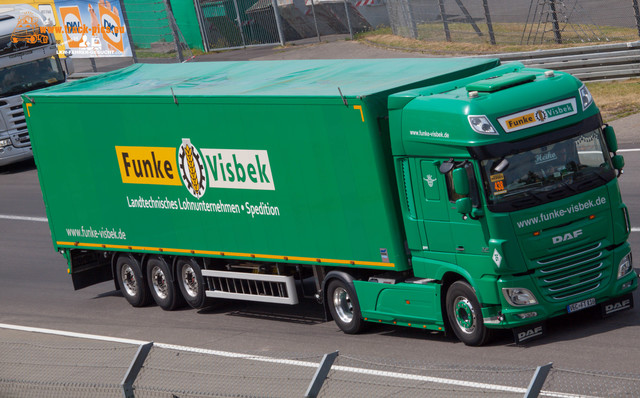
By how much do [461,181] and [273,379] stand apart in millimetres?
3610

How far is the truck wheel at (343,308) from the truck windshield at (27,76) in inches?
739

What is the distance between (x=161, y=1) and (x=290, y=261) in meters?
22.9

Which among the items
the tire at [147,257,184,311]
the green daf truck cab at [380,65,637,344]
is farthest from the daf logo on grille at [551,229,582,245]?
the tire at [147,257,184,311]

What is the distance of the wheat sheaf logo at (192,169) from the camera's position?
14.8m

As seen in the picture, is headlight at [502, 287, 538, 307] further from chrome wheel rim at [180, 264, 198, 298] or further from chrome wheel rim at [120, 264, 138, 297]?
chrome wheel rim at [120, 264, 138, 297]

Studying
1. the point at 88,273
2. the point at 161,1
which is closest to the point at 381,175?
the point at 88,273

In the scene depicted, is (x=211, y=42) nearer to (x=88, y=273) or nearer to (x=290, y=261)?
(x=88, y=273)

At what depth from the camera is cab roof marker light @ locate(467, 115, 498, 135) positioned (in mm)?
11375

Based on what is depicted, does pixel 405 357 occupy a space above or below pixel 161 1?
below

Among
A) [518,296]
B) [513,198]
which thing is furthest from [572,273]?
[513,198]

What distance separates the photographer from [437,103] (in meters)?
11.8

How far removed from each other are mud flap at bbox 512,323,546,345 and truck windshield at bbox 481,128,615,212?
1.42 metres

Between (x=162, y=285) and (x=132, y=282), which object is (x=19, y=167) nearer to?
(x=132, y=282)

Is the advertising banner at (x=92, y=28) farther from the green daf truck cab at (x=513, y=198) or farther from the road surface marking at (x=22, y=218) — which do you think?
the green daf truck cab at (x=513, y=198)
